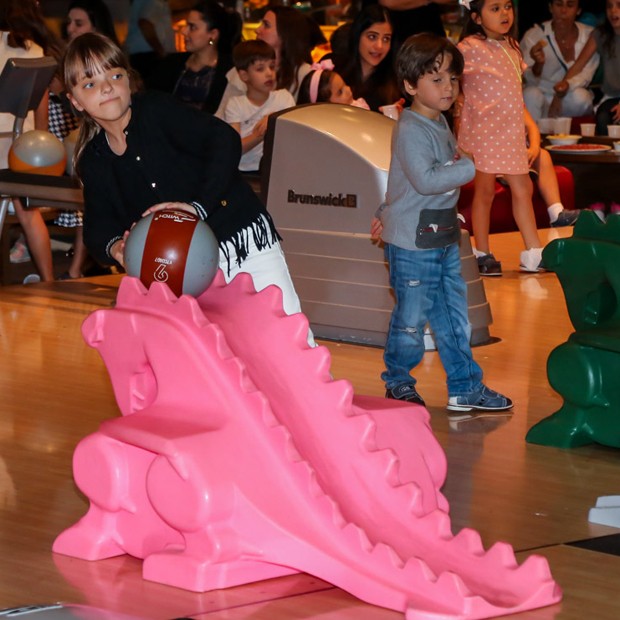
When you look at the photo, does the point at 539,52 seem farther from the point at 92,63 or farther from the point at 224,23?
the point at 92,63

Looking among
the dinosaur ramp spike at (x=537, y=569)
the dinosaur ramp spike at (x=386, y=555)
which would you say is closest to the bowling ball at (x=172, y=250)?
the dinosaur ramp spike at (x=386, y=555)

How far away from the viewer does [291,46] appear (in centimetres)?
887

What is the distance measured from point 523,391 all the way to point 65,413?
1.78 metres

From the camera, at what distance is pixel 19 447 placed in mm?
4664

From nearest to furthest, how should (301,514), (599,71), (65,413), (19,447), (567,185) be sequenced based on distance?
(301,514)
(19,447)
(65,413)
(567,185)
(599,71)

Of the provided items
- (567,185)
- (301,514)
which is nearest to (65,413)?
(301,514)

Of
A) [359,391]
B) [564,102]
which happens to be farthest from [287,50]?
[359,391]

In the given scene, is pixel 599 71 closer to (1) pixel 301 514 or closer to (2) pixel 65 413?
(2) pixel 65 413

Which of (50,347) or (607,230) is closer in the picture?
(607,230)

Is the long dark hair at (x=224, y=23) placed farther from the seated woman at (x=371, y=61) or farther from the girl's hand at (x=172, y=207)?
the girl's hand at (x=172, y=207)

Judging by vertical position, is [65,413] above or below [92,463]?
below

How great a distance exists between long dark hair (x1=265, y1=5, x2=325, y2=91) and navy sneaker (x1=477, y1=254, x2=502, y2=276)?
1.83 metres

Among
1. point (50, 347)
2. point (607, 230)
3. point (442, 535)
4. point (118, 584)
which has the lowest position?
point (50, 347)

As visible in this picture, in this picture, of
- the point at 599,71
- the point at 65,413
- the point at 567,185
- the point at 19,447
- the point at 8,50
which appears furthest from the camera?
the point at 599,71
